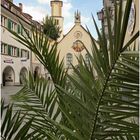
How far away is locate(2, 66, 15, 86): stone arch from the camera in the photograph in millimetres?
27398

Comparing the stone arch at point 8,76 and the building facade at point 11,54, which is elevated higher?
the building facade at point 11,54

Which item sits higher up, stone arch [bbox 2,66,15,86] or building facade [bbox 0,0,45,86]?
building facade [bbox 0,0,45,86]

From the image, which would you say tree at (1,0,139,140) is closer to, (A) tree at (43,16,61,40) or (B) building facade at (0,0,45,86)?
(A) tree at (43,16,61,40)

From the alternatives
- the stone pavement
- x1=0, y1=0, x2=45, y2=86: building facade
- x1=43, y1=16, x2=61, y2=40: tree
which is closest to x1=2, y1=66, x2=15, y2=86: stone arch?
x1=0, y1=0, x2=45, y2=86: building facade

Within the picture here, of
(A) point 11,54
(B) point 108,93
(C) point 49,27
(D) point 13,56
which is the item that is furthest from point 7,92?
(B) point 108,93

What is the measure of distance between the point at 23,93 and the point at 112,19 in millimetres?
989

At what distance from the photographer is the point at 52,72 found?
4.84 feet

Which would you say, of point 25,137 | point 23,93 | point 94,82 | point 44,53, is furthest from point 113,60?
point 23,93

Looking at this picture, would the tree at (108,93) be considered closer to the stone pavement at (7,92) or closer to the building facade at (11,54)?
the stone pavement at (7,92)

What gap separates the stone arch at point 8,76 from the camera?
89.9 ft

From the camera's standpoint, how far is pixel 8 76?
27.6 m

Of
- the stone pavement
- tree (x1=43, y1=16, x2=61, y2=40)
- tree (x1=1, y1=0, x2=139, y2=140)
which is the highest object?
tree (x1=43, y1=16, x2=61, y2=40)

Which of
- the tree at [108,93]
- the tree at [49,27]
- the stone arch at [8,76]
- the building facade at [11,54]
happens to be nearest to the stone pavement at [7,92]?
the tree at [49,27]

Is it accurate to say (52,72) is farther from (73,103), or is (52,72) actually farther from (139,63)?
(139,63)
